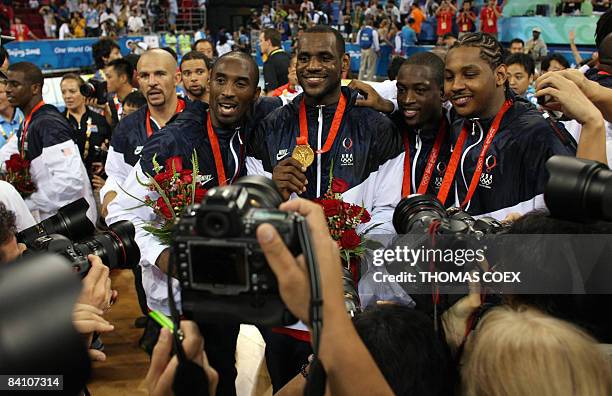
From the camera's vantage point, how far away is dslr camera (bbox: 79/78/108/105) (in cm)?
596

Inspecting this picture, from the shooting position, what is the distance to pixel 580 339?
4.46 feet

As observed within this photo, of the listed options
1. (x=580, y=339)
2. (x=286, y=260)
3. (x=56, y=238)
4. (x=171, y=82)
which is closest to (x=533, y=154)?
(x=580, y=339)

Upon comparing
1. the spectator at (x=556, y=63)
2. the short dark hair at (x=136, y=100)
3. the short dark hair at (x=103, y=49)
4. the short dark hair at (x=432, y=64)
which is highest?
the short dark hair at (x=103, y=49)

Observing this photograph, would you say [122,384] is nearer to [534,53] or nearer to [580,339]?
[580,339]

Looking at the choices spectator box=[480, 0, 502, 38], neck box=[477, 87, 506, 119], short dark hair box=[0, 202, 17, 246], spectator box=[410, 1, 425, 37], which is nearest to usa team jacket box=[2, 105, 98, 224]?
short dark hair box=[0, 202, 17, 246]

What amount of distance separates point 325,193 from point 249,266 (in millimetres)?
1575

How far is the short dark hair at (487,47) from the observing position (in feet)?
9.23

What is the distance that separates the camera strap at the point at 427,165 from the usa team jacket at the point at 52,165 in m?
2.62

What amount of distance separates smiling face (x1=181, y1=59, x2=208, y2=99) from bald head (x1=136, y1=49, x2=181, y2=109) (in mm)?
483

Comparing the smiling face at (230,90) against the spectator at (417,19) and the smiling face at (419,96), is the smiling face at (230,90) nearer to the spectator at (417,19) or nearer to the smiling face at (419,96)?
the smiling face at (419,96)

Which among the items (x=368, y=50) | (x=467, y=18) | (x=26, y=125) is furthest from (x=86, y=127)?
(x=467, y=18)

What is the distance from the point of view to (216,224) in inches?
53.6

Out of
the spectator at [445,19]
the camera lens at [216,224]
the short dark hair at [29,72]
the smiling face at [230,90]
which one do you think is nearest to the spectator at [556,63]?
the smiling face at [230,90]

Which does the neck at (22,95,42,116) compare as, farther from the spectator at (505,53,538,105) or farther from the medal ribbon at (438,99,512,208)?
the spectator at (505,53,538,105)
